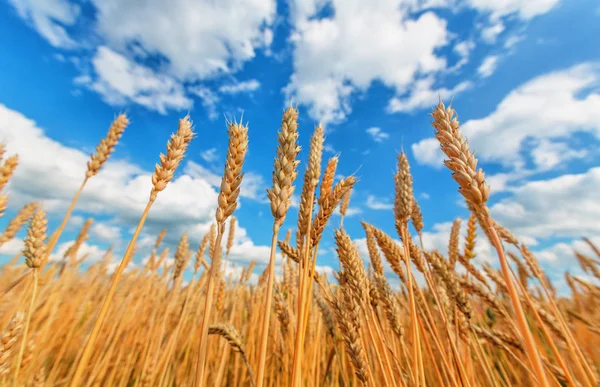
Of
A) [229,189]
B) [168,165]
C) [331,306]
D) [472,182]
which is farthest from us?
[331,306]

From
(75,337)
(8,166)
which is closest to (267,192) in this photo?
(8,166)

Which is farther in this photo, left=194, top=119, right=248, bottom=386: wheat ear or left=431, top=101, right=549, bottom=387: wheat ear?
left=194, top=119, right=248, bottom=386: wheat ear

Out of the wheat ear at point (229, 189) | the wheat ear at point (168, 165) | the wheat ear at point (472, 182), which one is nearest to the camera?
the wheat ear at point (472, 182)

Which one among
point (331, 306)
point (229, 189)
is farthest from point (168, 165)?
point (331, 306)

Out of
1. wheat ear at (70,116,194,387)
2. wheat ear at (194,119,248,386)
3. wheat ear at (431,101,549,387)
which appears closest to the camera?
wheat ear at (431,101,549,387)

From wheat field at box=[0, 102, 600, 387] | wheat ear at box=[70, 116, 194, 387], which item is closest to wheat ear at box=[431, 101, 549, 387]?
wheat field at box=[0, 102, 600, 387]

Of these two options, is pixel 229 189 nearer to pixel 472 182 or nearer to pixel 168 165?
pixel 168 165

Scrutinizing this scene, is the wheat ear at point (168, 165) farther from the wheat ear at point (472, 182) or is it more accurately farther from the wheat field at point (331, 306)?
the wheat ear at point (472, 182)

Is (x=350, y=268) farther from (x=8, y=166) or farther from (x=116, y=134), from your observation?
(x=8, y=166)

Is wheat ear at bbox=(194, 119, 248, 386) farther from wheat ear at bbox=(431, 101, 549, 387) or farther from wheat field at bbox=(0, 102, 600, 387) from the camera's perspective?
wheat ear at bbox=(431, 101, 549, 387)

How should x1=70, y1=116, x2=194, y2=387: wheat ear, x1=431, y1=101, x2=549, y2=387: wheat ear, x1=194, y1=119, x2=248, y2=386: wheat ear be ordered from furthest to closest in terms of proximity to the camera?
x1=70, y1=116, x2=194, y2=387: wheat ear
x1=194, y1=119, x2=248, y2=386: wheat ear
x1=431, y1=101, x2=549, y2=387: wheat ear

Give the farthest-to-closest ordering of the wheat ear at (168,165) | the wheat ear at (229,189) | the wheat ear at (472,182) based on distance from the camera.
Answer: the wheat ear at (168,165) → the wheat ear at (229,189) → the wheat ear at (472,182)

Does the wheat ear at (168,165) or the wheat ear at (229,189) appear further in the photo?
the wheat ear at (168,165)

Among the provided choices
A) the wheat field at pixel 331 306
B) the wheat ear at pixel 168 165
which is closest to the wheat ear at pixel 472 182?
the wheat field at pixel 331 306
